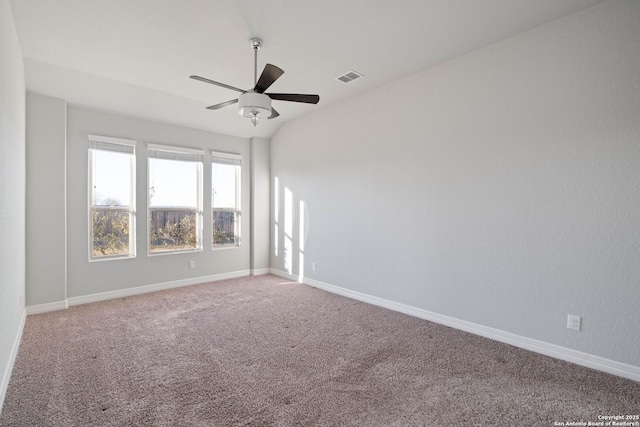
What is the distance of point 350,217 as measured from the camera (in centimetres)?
479

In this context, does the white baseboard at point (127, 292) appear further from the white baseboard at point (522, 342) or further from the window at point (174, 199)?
the white baseboard at point (522, 342)

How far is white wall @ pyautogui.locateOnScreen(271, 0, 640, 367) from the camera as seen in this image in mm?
2557

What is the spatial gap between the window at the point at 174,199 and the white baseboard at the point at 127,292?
0.56 metres

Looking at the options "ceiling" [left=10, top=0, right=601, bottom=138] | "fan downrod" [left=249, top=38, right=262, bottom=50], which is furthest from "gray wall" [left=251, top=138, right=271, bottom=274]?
"fan downrod" [left=249, top=38, right=262, bottom=50]

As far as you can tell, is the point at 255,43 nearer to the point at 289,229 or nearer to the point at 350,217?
the point at 350,217

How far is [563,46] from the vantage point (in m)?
2.80

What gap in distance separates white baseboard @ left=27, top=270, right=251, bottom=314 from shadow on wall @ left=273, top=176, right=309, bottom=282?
87 cm

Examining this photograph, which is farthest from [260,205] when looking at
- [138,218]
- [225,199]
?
[138,218]

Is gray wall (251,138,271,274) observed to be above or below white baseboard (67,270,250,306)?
above

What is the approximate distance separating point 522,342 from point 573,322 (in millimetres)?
485

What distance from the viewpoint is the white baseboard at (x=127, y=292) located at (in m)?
4.04

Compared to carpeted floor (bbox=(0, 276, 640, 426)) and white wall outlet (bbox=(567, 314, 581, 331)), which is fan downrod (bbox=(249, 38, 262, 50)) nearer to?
carpeted floor (bbox=(0, 276, 640, 426))

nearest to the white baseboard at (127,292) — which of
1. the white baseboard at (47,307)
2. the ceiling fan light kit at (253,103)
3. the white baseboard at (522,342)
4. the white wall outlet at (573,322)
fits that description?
the white baseboard at (47,307)

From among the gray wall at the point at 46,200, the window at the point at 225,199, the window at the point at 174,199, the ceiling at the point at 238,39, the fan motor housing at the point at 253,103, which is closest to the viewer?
the ceiling at the point at 238,39
